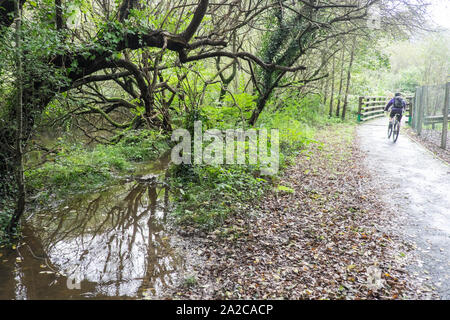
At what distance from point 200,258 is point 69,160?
456cm

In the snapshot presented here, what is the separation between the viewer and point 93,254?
4.63m

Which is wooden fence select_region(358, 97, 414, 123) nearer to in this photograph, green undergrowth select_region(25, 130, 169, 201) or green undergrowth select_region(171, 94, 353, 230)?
green undergrowth select_region(171, 94, 353, 230)

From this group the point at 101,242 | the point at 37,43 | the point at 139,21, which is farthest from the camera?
the point at 139,21

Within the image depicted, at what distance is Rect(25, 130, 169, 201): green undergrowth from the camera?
22.8ft

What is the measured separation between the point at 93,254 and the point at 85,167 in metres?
3.80

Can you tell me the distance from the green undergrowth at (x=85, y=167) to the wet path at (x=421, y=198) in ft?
20.6

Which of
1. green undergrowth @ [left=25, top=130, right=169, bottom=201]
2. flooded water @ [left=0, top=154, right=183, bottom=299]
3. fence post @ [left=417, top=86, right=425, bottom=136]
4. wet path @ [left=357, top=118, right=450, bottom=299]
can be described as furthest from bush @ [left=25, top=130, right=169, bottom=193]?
fence post @ [left=417, top=86, right=425, bottom=136]

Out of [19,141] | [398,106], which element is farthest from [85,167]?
[398,106]

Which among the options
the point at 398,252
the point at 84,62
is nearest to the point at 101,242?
the point at 84,62

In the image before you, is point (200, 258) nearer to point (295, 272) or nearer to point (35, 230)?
point (295, 272)

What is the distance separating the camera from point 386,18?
1023 cm

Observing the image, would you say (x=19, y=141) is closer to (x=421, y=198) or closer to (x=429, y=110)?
(x=421, y=198)

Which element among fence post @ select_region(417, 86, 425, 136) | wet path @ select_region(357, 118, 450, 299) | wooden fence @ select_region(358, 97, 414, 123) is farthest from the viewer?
wooden fence @ select_region(358, 97, 414, 123)

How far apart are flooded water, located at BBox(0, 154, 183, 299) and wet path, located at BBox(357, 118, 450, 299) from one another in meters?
3.56
